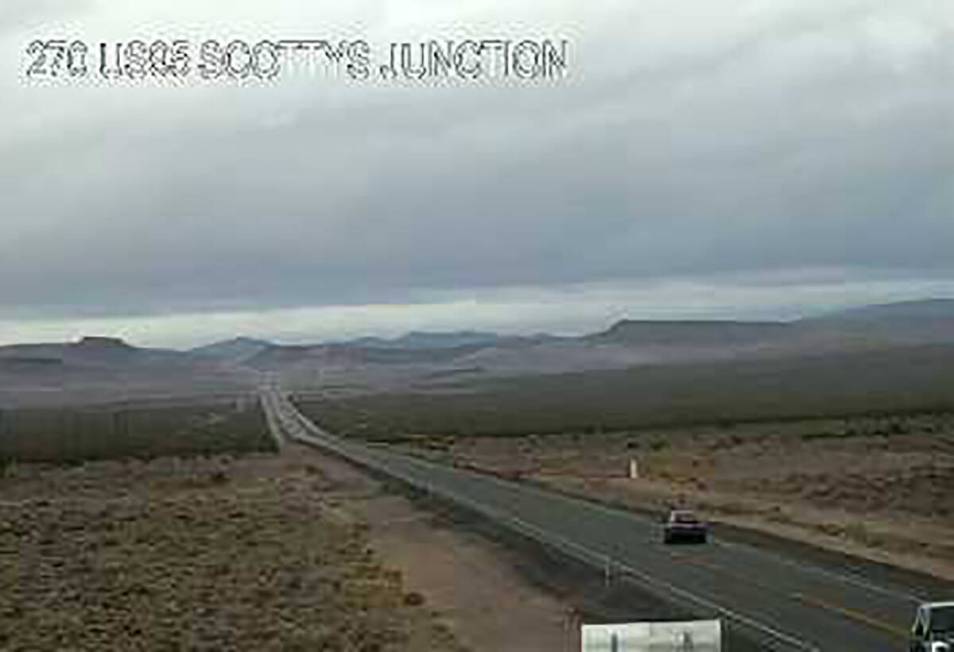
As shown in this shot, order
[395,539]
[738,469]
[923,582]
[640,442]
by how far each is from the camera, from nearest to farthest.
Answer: [923,582], [395,539], [738,469], [640,442]

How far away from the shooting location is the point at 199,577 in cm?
4984

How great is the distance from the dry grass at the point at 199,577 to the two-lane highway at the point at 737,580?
234 inches

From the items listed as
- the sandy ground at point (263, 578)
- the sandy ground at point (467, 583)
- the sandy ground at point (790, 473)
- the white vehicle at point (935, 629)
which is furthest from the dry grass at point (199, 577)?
the sandy ground at point (790, 473)

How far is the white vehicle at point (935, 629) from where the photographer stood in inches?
989

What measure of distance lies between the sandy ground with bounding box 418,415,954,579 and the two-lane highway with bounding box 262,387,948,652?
9.65ft

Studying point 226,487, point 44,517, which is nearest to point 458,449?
point 226,487

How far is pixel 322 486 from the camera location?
310 feet

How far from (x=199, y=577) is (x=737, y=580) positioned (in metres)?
15.2

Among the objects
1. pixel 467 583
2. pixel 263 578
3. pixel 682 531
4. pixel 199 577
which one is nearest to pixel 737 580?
pixel 467 583

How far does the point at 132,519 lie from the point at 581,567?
32064mm

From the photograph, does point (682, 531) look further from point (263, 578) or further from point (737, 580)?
point (263, 578)

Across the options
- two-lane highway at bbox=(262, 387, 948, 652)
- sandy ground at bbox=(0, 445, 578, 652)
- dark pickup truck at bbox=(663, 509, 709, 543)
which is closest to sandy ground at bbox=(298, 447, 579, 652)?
sandy ground at bbox=(0, 445, 578, 652)

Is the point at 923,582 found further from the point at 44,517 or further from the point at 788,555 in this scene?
the point at 44,517

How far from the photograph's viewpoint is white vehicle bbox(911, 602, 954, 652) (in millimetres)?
25125
